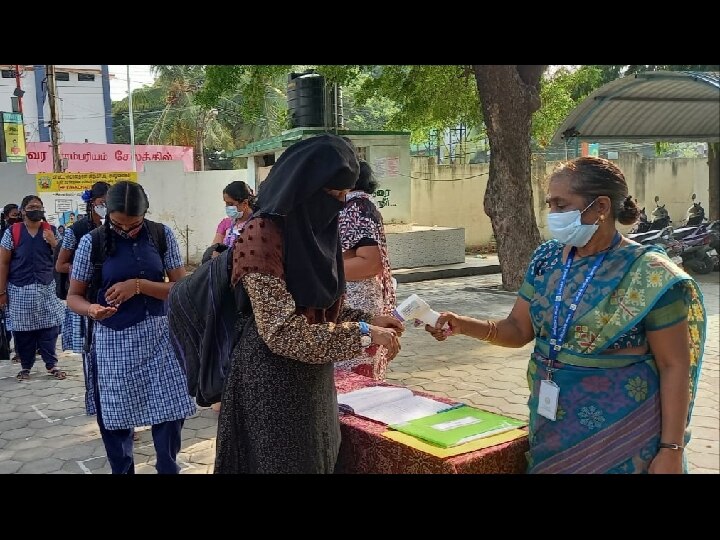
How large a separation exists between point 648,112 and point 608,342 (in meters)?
6.83

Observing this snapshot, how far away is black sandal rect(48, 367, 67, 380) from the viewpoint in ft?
21.0

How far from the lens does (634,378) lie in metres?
1.94

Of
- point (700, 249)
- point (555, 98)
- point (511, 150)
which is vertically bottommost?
point (700, 249)

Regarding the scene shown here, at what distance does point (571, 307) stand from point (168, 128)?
25606 mm

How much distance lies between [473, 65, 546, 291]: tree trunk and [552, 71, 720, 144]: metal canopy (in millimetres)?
1195

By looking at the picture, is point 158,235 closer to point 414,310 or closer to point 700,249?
point 414,310

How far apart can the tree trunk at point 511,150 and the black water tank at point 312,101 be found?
3.74 meters

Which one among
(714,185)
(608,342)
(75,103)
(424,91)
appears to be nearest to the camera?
(608,342)

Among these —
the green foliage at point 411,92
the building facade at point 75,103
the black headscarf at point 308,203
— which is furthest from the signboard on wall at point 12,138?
the black headscarf at point 308,203

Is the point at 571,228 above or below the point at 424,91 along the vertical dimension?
below

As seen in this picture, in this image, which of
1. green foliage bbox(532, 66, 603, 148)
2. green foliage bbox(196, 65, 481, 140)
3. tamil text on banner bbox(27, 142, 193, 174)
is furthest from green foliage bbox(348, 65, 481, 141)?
tamil text on banner bbox(27, 142, 193, 174)

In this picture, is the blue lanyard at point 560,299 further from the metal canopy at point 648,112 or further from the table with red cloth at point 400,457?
the metal canopy at point 648,112

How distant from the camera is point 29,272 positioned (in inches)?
241

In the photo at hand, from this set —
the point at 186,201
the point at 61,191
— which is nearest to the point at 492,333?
the point at 61,191
